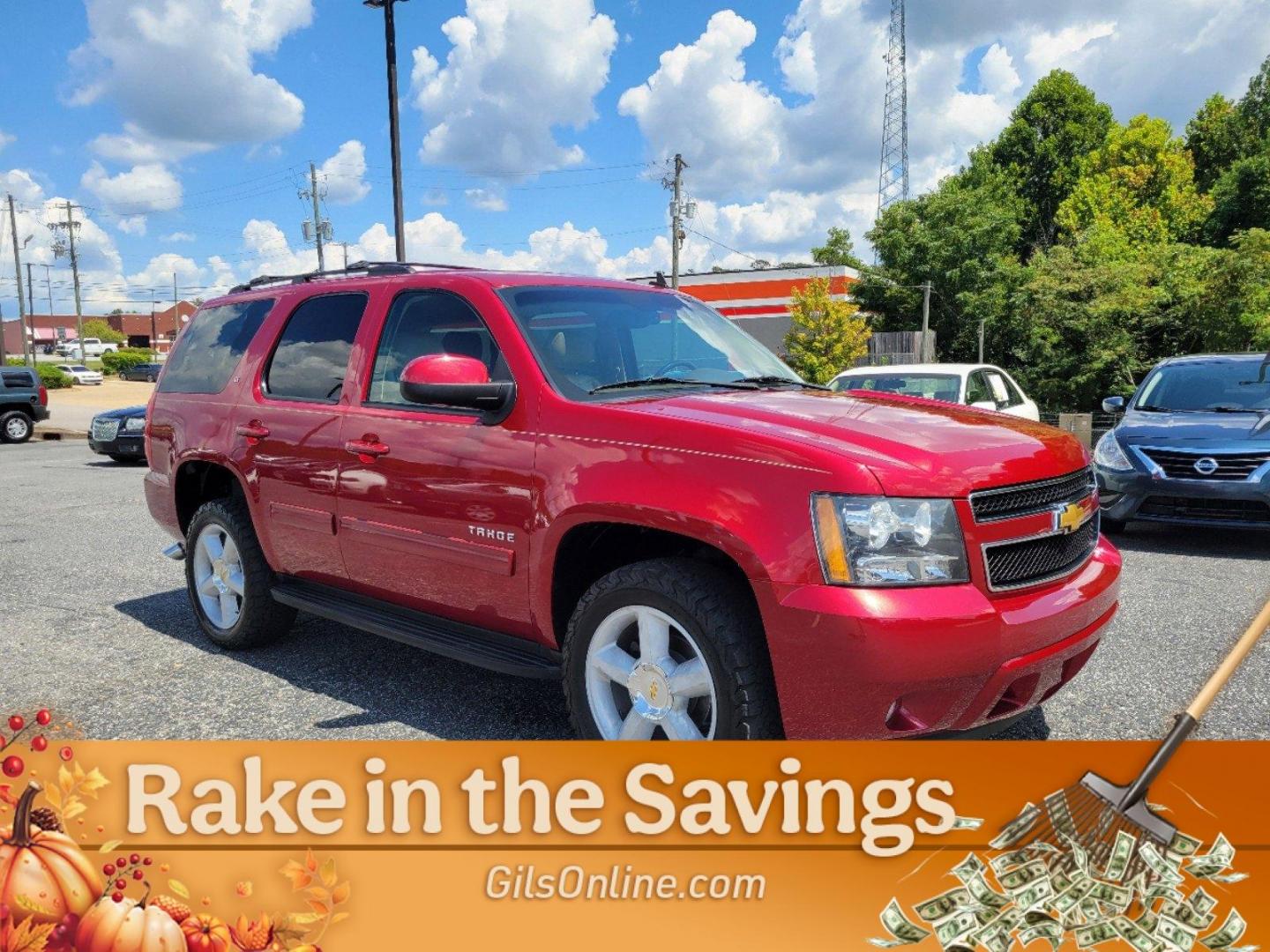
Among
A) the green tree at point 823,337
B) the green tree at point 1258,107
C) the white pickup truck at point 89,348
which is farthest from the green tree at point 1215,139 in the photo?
the white pickup truck at point 89,348

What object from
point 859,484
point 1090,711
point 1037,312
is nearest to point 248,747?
point 859,484

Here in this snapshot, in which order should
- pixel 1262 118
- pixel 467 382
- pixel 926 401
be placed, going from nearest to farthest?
pixel 467 382 → pixel 926 401 → pixel 1262 118

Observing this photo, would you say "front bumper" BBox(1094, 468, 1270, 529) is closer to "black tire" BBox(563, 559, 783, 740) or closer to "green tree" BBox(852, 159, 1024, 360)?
"black tire" BBox(563, 559, 783, 740)

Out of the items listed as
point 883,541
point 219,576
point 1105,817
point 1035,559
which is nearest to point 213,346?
point 219,576

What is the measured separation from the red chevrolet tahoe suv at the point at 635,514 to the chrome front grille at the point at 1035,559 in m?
0.01

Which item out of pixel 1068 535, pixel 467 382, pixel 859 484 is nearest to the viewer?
pixel 859 484

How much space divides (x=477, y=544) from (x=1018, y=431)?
186 cm

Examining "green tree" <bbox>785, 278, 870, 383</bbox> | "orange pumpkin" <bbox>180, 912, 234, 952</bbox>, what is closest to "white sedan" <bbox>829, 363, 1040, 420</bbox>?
"orange pumpkin" <bbox>180, 912, 234, 952</bbox>

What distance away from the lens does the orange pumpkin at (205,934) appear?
2.10 m

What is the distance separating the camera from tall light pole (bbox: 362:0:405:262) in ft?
58.2

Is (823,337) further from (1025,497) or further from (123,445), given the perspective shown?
(1025,497)

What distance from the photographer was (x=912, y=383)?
10734mm

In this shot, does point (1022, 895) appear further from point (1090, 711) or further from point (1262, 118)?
point (1262, 118)

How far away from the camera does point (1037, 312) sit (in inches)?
1248
